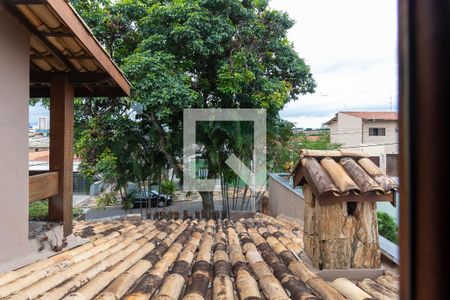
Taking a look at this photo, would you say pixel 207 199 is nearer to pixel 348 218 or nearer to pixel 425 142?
pixel 348 218

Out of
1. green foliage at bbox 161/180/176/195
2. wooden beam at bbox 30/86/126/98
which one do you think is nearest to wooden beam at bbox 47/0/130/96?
wooden beam at bbox 30/86/126/98

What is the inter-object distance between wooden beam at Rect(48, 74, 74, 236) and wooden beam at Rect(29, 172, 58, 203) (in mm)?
84

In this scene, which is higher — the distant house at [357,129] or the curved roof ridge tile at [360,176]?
the distant house at [357,129]

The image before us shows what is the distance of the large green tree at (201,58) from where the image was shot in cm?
912

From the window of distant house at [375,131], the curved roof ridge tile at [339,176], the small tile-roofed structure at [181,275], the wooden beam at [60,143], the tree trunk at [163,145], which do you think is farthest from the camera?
the window of distant house at [375,131]

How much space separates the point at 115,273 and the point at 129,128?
7.88 meters

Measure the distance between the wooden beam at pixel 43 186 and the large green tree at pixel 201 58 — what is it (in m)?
5.09

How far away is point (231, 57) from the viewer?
9672 mm

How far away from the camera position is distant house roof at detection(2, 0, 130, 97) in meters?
3.11

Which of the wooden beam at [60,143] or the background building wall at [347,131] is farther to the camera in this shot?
the background building wall at [347,131]

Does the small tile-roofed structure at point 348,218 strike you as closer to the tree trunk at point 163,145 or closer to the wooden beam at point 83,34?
the wooden beam at point 83,34

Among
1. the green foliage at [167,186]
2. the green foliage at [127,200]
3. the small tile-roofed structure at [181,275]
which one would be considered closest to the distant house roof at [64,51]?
the small tile-roofed structure at [181,275]

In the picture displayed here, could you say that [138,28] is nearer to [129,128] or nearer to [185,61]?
[185,61]

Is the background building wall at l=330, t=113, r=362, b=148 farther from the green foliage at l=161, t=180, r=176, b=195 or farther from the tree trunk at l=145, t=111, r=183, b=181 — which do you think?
the tree trunk at l=145, t=111, r=183, b=181
